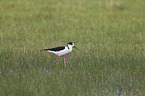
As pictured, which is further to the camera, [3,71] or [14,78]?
[3,71]

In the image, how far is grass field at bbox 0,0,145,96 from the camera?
6723mm

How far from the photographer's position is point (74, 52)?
984 cm

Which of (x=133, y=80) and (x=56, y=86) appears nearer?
(x=56, y=86)

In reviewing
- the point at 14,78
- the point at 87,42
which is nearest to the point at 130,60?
the point at 87,42

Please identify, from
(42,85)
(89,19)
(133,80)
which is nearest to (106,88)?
(133,80)

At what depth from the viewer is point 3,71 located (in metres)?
7.83

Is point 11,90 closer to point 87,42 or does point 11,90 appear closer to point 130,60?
point 130,60

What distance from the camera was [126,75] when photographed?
763 centimetres

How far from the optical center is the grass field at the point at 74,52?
6723 mm

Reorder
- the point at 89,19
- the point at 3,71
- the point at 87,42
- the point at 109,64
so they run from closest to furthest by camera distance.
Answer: the point at 3,71 → the point at 109,64 → the point at 87,42 → the point at 89,19

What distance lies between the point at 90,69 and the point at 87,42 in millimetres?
3534

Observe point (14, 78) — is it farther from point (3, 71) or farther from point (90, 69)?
point (90, 69)

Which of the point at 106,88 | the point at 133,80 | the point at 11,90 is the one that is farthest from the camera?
the point at 133,80

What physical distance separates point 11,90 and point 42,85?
0.72 meters
